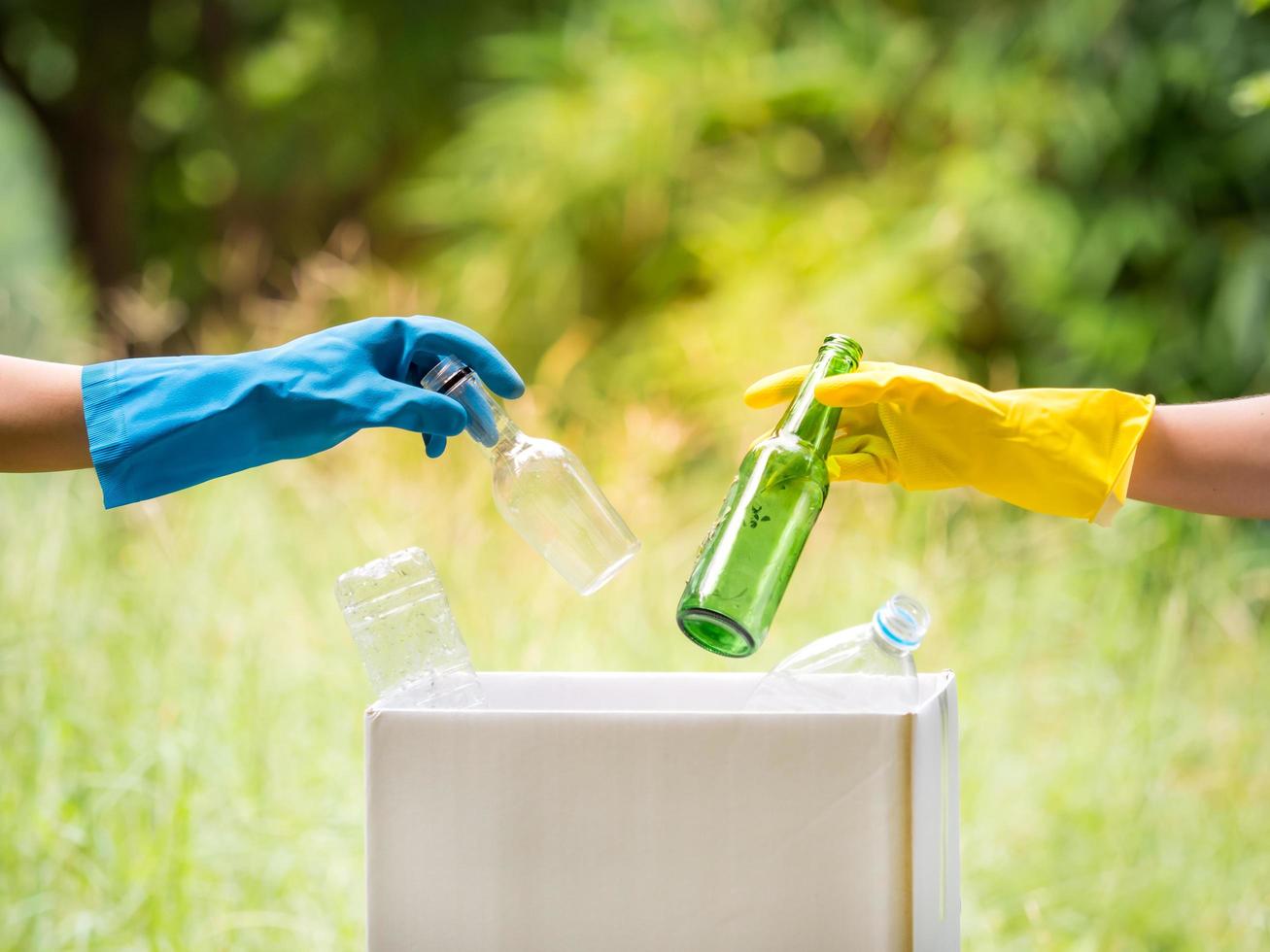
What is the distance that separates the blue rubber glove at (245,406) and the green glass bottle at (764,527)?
28cm

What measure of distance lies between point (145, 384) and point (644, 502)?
147 cm

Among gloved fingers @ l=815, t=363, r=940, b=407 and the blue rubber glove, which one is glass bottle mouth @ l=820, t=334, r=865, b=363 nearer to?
gloved fingers @ l=815, t=363, r=940, b=407

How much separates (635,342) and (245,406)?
3.02 metres

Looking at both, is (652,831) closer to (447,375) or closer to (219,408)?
(447,375)

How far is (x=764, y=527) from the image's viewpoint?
3.59ft

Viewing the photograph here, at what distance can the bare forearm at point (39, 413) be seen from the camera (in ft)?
3.69

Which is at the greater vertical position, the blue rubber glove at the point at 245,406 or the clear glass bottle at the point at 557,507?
the blue rubber glove at the point at 245,406

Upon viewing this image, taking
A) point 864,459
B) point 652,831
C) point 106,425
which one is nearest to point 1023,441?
point 864,459

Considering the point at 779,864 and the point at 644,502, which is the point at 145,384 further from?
the point at 644,502

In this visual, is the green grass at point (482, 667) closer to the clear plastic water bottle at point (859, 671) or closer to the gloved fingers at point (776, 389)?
the clear plastic water bottle at point (859, 671)

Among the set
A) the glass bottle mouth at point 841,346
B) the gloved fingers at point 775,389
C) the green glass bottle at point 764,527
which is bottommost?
the green glass bottle at point 764,527

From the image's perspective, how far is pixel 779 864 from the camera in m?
0.86

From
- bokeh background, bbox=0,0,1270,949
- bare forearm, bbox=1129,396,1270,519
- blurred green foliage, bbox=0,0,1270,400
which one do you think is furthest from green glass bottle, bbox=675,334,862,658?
blurred green foliage, bbox=0,0,1270,400

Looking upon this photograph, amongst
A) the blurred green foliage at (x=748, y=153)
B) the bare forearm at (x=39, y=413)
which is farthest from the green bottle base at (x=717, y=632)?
the blurred green foliage at (x=748, y=153)
